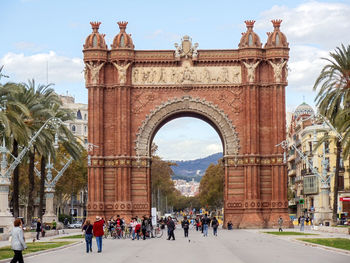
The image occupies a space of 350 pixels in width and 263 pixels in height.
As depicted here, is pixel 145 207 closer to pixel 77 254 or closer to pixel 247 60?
pixel 247 60

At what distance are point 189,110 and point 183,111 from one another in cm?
57

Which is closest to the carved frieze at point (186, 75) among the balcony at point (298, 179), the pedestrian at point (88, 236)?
the pedestrian at point (88, 236)

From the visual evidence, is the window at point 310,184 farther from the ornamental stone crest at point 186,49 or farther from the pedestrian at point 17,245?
the pedestrian at point 17,245

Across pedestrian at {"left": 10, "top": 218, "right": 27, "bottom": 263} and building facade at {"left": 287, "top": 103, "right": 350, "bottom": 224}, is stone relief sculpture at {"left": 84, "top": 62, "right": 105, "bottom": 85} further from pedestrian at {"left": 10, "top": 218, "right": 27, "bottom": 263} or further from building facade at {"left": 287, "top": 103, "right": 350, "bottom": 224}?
pedestrian at {"left": 10, "top": 218, "right": 27, "bottom": 263}

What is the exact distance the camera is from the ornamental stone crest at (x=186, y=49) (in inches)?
2485

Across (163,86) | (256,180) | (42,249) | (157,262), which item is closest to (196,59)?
(163,86)

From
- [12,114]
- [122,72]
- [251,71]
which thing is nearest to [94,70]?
[122,72]

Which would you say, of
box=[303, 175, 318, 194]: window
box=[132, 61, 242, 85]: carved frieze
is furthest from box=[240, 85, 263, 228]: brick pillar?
box=[303, 175, 318, 194]: window

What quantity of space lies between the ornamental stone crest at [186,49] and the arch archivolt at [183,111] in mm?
3793

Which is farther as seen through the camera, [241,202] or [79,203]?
[79,203]

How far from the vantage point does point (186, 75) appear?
62.9 metres

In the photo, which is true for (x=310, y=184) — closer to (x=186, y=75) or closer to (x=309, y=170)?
(x=309, y=170)

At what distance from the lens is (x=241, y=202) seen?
61.7 metres

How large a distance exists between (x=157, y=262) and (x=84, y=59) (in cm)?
3968
